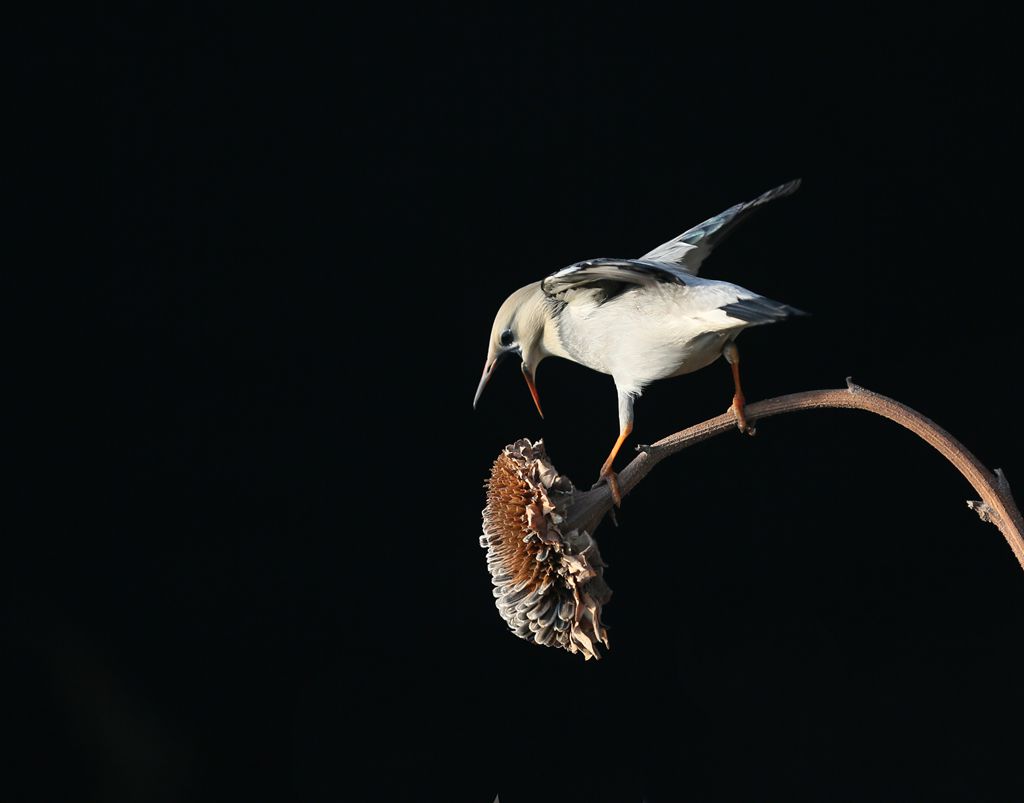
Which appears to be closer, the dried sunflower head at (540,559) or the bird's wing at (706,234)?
the dried sunflower head at (540,559)

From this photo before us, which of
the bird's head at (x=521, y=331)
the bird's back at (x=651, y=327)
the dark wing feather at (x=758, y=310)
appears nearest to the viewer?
the dark wing feather at (x=758, y=310)

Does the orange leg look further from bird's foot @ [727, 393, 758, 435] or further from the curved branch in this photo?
bird's foot @ [727, 393, 758, 435]

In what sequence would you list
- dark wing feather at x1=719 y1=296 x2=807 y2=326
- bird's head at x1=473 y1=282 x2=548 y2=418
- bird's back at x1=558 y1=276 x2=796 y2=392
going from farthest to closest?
1. bird's head at x1=473 y1=282 x2=548 y2=418
2. bird's back at x1=558 y1=276 x2=796 y2=392
3. dark wing feather at x1=719 y1=296 x2=807 y2=326

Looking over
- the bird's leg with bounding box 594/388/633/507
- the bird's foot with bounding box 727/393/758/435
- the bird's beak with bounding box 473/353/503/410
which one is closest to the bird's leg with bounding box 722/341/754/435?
the bird's foot with bounding box 727/393/758/435

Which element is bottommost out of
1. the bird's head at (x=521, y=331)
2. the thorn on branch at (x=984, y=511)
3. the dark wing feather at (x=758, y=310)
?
the thorn on branch at (x=984, y=511)

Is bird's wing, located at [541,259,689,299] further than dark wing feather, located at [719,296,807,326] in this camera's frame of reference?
Yes

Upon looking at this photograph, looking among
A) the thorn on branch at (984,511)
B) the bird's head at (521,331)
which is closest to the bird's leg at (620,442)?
the bird's head at (521,331)

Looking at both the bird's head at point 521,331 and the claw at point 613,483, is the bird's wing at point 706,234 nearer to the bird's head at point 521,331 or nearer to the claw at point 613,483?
the bird's head at point 521,331
